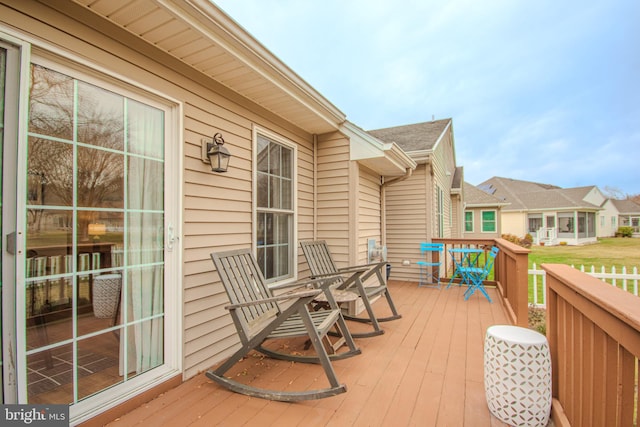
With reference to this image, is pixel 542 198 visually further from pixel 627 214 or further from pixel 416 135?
pixel 627 214

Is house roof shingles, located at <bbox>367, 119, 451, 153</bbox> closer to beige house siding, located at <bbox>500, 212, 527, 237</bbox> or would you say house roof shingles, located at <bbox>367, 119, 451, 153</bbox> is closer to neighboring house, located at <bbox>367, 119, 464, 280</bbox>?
neighboring house, located at <bbox>367, 119, 464, 280</bbox>

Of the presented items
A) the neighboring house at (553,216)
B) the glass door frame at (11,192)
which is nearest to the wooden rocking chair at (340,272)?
the glass door frame at (11,192)

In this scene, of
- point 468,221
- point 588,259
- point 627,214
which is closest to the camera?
point 588,259

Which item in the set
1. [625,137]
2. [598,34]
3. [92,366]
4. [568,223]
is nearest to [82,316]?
[92,366]

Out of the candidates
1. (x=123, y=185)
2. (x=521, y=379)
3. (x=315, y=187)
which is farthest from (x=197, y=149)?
(x=521, y=379)

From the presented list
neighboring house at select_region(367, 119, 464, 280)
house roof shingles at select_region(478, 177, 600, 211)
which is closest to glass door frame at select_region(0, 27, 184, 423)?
neighboring house at select_region(367, 119, 464, 280)

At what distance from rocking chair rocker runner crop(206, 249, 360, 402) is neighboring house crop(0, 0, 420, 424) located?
260 millimetres

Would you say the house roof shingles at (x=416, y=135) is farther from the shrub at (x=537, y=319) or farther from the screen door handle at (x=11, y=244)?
the screen door handle at (x=11, y=244)

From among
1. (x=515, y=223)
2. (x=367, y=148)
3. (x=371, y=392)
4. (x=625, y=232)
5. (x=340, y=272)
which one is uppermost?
(x=367, y=148)

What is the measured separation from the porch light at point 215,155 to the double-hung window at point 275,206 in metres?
0.63

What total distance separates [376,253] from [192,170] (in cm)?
338

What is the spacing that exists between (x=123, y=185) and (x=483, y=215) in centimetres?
1683

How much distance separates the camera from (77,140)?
182 centimetres

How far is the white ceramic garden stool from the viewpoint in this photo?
5.74 feet
